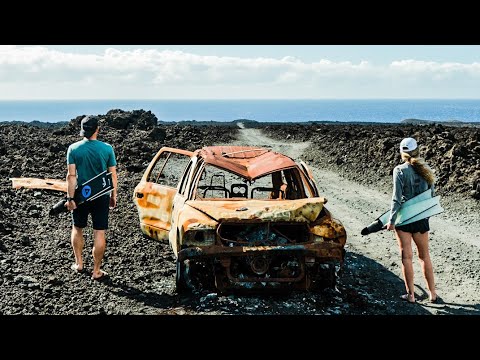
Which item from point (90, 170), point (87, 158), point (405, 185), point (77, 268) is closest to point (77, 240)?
point (77, 268)

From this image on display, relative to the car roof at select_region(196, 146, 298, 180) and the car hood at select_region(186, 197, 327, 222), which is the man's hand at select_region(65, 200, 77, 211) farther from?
the car roof at select_region(196, 146, 298, 180)

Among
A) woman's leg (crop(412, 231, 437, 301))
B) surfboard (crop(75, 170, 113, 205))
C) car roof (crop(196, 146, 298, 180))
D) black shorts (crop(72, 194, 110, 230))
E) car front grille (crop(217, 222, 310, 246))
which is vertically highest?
car roof (crop(196, 146, 298, 180))

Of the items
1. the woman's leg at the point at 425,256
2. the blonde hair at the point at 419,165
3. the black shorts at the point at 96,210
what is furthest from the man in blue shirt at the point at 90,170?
the woman's leg at the point at 425,256

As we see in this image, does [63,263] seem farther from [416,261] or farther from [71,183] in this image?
[416,261]

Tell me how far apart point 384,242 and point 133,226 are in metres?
4.38

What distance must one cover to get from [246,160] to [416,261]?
315cm

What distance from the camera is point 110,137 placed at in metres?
27.8

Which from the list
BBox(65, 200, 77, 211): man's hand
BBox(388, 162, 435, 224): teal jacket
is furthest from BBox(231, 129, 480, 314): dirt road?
BBox(65, 200, 77, 211): man's hand

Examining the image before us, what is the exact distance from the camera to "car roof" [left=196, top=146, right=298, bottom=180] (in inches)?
284

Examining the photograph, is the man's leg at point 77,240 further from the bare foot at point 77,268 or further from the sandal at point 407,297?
the sandal at point 407,297

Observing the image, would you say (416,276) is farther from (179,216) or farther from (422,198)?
(179,216)

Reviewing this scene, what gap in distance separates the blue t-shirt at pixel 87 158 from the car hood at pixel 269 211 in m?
1.29

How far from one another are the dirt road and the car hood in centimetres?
144
